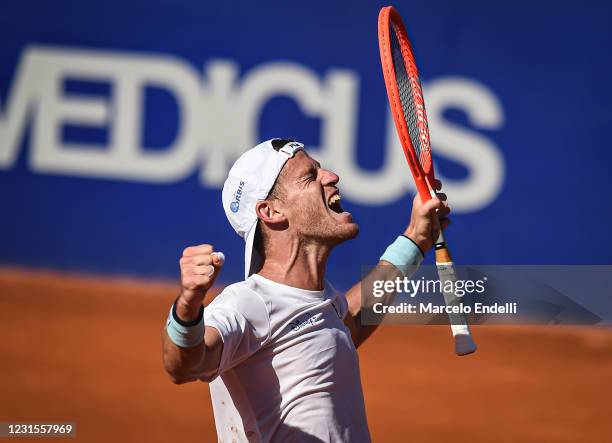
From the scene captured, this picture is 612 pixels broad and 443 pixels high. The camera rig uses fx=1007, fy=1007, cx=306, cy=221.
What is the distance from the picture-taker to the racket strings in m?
A: 4.29

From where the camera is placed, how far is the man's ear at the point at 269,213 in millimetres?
3734

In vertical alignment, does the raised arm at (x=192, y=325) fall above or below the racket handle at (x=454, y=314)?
below

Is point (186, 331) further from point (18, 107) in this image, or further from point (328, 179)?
point (18, 107)

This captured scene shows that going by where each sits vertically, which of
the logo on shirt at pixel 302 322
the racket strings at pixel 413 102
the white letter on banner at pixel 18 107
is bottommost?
the logo on shirt at pixel 302 322

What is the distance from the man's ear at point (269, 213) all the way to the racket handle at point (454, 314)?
64cm

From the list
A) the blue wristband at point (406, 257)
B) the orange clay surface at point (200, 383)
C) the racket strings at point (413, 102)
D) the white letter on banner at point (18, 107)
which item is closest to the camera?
the blue wristband at point (406, 257)

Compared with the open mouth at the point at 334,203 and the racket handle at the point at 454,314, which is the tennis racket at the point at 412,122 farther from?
the open mouth at the point at 334,203

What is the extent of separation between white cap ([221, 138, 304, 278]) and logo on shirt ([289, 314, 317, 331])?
0.31 m

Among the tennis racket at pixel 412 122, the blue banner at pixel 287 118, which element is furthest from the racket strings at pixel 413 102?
the blue banner at pixel 287 118

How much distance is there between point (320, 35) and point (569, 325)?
3.25 meters

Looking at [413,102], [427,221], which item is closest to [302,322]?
[427,221]

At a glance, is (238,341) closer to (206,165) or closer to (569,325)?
(206,165)

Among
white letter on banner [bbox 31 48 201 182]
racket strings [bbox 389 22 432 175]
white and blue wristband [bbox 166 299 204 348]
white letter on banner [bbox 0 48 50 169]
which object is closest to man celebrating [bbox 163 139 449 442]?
white and blue wristband [bbox 166 299 204 348]

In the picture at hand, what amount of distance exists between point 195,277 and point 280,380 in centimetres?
73
